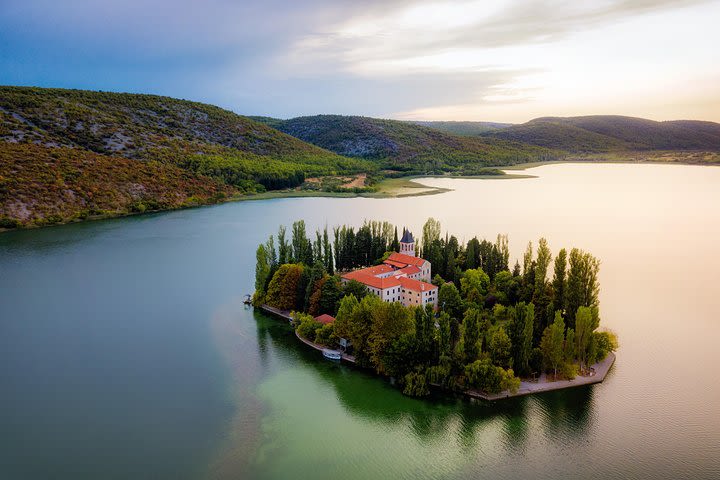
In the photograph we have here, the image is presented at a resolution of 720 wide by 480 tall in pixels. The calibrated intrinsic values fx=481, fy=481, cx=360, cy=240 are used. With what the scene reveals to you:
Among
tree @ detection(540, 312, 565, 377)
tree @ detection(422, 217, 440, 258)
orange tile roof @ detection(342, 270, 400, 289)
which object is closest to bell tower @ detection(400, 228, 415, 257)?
tree @ detection(422, 217, 440, 258)

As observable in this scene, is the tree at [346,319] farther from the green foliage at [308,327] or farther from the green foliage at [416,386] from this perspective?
the green foliage at [416,386]

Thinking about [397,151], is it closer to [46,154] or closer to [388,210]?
[388,210]

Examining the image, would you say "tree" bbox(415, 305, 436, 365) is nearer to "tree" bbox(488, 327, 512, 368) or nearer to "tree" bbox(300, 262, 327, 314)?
"tree" bbox(488, 327, 512, 368)

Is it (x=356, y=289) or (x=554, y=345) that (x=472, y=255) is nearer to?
(x=356, y=289)

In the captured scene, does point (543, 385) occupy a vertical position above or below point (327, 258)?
below

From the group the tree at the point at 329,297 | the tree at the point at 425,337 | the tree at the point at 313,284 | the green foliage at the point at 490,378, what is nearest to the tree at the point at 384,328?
the tree at the point at 425,337

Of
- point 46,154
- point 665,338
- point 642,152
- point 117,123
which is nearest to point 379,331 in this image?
point 665,338

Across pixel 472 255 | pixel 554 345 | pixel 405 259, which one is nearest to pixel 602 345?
pixel 554 345

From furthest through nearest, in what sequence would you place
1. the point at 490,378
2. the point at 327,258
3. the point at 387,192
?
the point at 387,192
the point at 327,258
the point at 490,378
